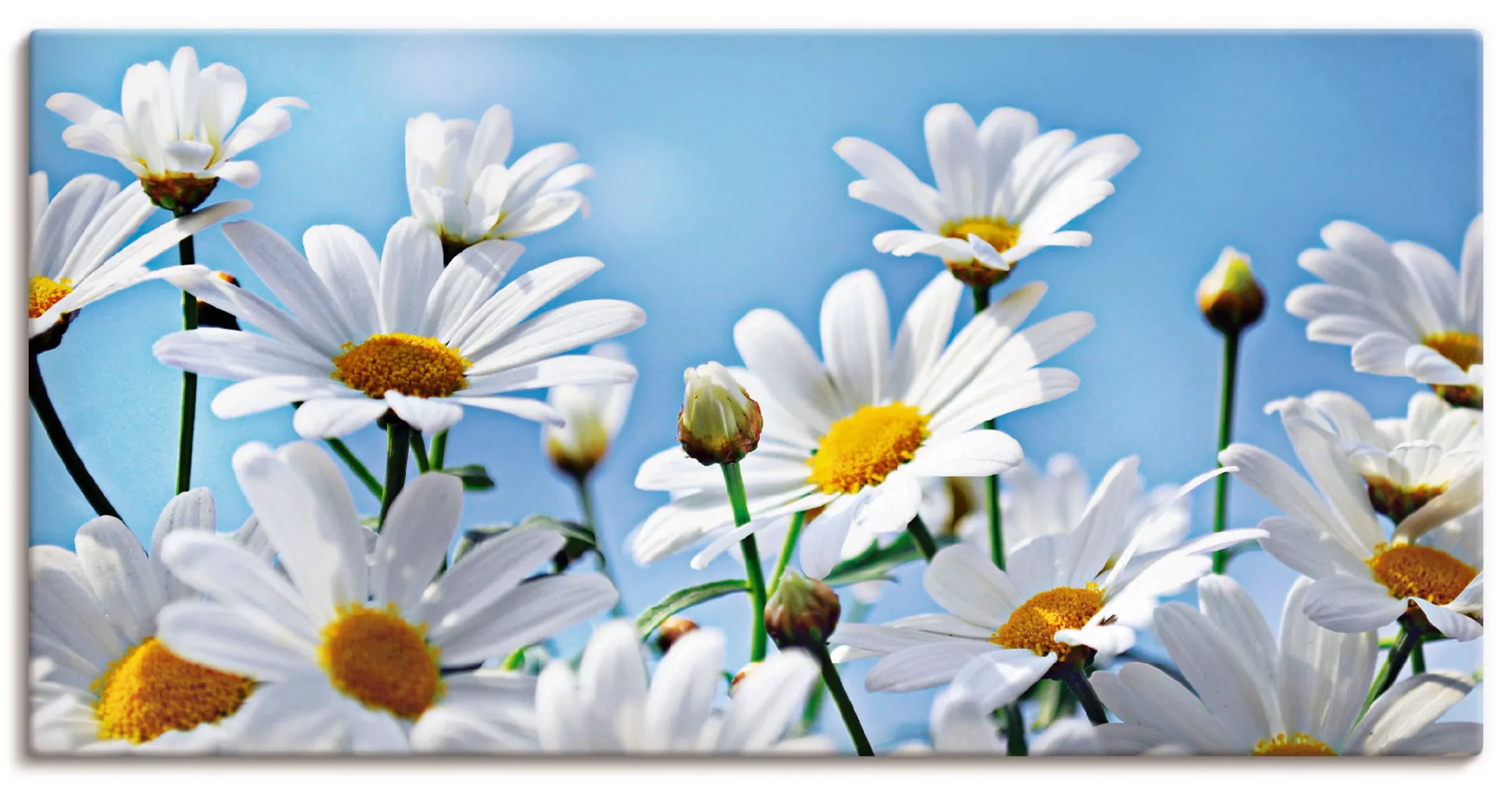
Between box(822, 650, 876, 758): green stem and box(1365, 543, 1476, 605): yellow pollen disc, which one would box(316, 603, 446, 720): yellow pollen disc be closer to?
box(822, 650, 876, 758): green stem

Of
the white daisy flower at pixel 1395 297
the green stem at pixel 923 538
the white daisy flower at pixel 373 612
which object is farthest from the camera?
the white daisy flower at pixel 1395 297

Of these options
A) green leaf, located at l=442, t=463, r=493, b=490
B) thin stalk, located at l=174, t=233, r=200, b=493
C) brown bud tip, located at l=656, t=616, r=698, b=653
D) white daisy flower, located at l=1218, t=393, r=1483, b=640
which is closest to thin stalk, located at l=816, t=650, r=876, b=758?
brown bud tip, located at l=656, t=616, r=698, b=653

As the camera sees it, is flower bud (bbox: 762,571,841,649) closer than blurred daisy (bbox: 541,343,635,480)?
Yes

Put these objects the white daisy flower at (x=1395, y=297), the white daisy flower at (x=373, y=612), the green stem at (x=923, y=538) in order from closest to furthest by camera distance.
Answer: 1. the white daisy flower at (x=373, y=612)
2. the green stem at (x=923, y=538)
3. the white daisy flower at (x=1395, y=297)

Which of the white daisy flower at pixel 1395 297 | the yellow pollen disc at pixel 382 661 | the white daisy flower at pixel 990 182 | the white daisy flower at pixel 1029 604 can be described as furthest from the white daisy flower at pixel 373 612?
the white daisy flower at pixel 1395 297

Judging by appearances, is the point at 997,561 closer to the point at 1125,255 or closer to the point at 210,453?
the point at 1125,255

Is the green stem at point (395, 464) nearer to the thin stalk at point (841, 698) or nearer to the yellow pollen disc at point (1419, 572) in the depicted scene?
the thin stalk at point (841, 698)
